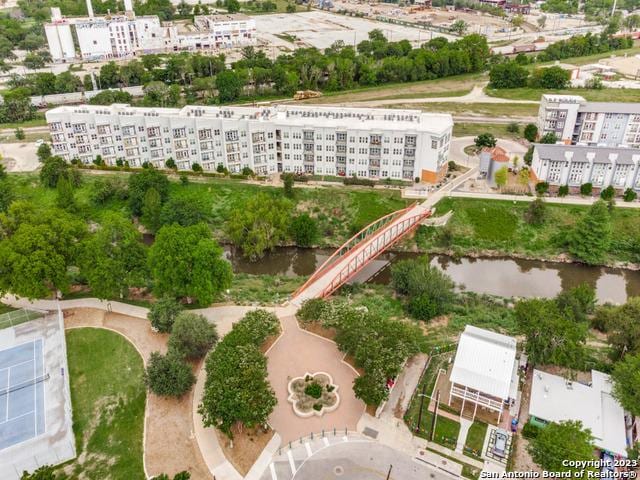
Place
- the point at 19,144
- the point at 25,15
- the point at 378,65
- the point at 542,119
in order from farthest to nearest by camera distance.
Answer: the point at 25,15 < the point at 378,65 < the point at 19,144 < the point at 542,119

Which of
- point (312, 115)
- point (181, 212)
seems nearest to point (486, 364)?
point (181, 212)

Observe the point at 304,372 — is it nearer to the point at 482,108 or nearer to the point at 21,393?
the point at 21,393

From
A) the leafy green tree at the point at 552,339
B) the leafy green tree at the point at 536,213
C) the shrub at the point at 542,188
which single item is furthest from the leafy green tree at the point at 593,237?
the leafy green tree at the point at 552,339

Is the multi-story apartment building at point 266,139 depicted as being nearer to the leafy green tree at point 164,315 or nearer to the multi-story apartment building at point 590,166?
the multi-story apartment building at point 590,166

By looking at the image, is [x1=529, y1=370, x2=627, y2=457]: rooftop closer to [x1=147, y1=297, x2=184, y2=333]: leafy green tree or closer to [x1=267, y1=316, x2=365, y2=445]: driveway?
[x1=267, y1=316, x2=365, y2=445]: driveway

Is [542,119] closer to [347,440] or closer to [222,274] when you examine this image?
[222,274]

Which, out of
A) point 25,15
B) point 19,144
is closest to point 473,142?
point 19,144

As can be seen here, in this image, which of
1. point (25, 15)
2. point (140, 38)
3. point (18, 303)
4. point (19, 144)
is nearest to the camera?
point (18, 303)
